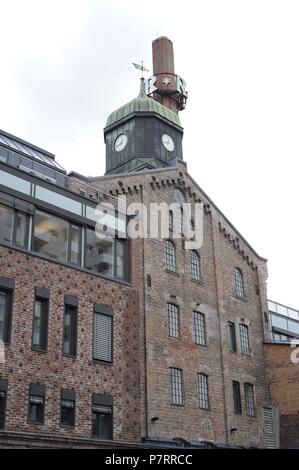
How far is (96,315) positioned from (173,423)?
5.92 m

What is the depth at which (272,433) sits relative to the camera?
32.9 m

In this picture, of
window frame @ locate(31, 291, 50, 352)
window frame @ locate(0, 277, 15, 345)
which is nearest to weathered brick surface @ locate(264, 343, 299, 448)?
window frame @ locate(31, 291, 50, 352)

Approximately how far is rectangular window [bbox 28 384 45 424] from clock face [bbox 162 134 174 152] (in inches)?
827

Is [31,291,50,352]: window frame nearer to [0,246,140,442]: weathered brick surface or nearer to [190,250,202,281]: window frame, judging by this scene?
[0,246,140,442]: weathered brick surface

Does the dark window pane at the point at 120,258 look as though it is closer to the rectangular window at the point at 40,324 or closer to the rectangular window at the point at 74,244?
the rectangular window at the point at 74,244

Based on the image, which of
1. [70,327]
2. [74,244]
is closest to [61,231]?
[74,244]

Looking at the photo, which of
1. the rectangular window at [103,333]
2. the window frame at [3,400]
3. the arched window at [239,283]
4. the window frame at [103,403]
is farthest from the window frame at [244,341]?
the window frame at [3,400]

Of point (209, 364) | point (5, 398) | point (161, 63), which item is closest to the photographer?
point (5, 398)

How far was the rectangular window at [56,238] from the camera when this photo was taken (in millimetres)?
25500

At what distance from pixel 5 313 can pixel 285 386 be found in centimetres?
1676
